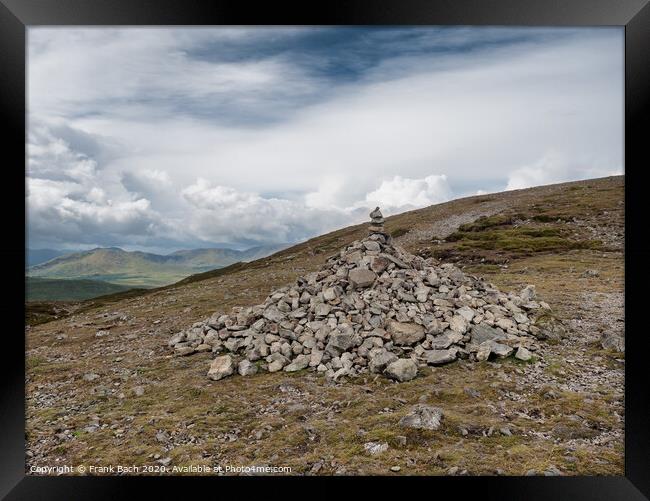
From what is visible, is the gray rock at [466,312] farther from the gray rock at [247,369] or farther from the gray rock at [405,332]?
the gray rock at [247,369]

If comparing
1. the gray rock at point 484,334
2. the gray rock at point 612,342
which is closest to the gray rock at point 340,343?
the gray rock at point 484,334

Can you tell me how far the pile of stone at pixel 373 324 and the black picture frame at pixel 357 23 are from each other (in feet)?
8.08

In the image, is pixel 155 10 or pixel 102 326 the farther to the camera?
pixel 102 326

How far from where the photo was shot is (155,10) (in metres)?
6.67

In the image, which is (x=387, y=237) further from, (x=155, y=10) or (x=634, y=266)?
(x=155, y=10)

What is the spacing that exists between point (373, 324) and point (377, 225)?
13.5 feet

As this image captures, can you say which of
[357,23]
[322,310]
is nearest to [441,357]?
[322,310]

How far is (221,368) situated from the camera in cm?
859

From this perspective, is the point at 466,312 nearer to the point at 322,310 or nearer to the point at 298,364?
the point at 322,310

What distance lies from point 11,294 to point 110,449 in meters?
3.95

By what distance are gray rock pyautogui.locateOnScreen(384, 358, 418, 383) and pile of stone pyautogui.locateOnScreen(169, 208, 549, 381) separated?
0.08ft

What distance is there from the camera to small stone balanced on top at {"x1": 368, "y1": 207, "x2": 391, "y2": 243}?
11641 mm

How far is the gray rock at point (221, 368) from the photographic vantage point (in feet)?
27.9

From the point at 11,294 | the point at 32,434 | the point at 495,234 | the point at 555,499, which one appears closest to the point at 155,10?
the point at 11,294
